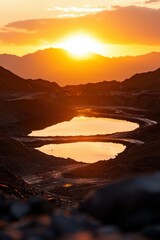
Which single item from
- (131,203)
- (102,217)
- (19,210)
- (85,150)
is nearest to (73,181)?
(85,150)

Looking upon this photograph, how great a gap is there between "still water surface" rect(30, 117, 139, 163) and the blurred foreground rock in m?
58.3

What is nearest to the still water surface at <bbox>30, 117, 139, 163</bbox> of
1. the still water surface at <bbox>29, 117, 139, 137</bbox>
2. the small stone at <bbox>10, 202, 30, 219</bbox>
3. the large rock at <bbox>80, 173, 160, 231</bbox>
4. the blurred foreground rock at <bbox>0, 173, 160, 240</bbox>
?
the still water surface at <bbox>29, 117, 139, 137</bbox>

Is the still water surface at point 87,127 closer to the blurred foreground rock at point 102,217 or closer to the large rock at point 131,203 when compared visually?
the blurred foreground rock at point 102,217

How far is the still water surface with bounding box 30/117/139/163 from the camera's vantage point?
242 feet

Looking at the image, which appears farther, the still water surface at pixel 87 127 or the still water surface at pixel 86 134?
the still water surface at pixel 87 127

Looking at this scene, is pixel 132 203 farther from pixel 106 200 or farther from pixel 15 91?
pixel 15 91

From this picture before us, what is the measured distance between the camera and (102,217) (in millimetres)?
8867

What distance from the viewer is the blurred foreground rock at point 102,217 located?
808cm

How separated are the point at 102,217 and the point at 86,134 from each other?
3569 inches

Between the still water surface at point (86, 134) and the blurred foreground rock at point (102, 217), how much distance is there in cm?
5831

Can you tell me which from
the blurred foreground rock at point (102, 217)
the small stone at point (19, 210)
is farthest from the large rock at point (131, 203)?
the small stone at point (19, 210)

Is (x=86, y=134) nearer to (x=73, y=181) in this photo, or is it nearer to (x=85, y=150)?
(x=85, y=150)

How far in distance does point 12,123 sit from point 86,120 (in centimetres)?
2161

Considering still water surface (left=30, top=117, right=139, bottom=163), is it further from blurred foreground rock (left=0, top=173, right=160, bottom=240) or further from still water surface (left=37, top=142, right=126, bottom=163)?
blurred foreground rock (left=0, top=173, right=160, bottom=240)
